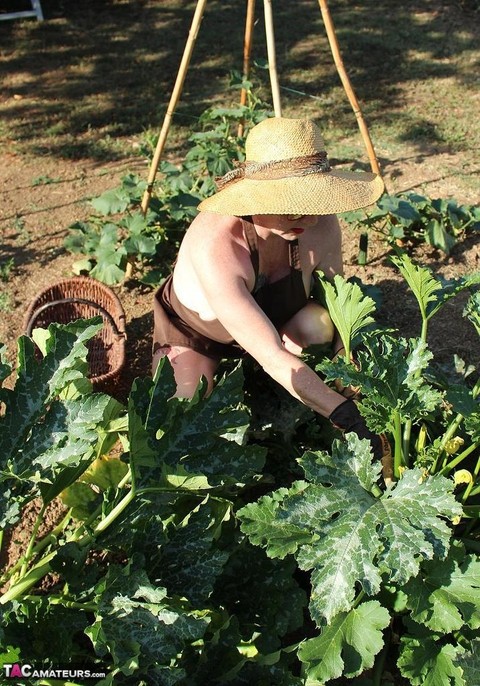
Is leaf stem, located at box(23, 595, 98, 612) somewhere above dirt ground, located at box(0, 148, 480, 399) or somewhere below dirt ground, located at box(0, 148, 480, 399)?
above

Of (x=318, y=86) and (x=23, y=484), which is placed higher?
(x=23, y=484)

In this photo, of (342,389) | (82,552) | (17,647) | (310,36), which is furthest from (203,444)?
(310,36)

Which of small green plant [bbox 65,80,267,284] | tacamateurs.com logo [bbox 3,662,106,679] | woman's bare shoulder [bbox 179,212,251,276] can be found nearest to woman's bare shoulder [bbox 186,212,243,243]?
woman's bare shoulder [bbox 179,212,251,276]

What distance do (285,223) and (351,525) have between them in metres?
1.17

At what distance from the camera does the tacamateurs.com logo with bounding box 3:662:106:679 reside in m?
1.88

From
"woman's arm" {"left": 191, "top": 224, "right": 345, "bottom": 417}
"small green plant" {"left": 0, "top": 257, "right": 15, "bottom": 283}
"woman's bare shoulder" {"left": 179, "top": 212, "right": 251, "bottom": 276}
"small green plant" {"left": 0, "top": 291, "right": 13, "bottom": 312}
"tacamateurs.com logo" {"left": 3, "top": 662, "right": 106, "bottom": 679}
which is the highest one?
"woman's bare shoulder" {"left": 179, "top": 212, "right": 251, "bottom": 276}

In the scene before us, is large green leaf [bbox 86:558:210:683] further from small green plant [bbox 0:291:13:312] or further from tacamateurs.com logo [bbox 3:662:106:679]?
small green plant [bbox 0:291:13:312]

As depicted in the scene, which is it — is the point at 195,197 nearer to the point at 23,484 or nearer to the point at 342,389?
the point at 342,389

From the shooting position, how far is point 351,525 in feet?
6.41

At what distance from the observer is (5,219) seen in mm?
4867

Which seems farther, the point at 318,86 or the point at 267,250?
the point at 318,86

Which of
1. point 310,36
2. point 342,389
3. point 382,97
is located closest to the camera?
point 342,389

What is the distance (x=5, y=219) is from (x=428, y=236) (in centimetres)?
276

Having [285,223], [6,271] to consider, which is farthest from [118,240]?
[285,223]
